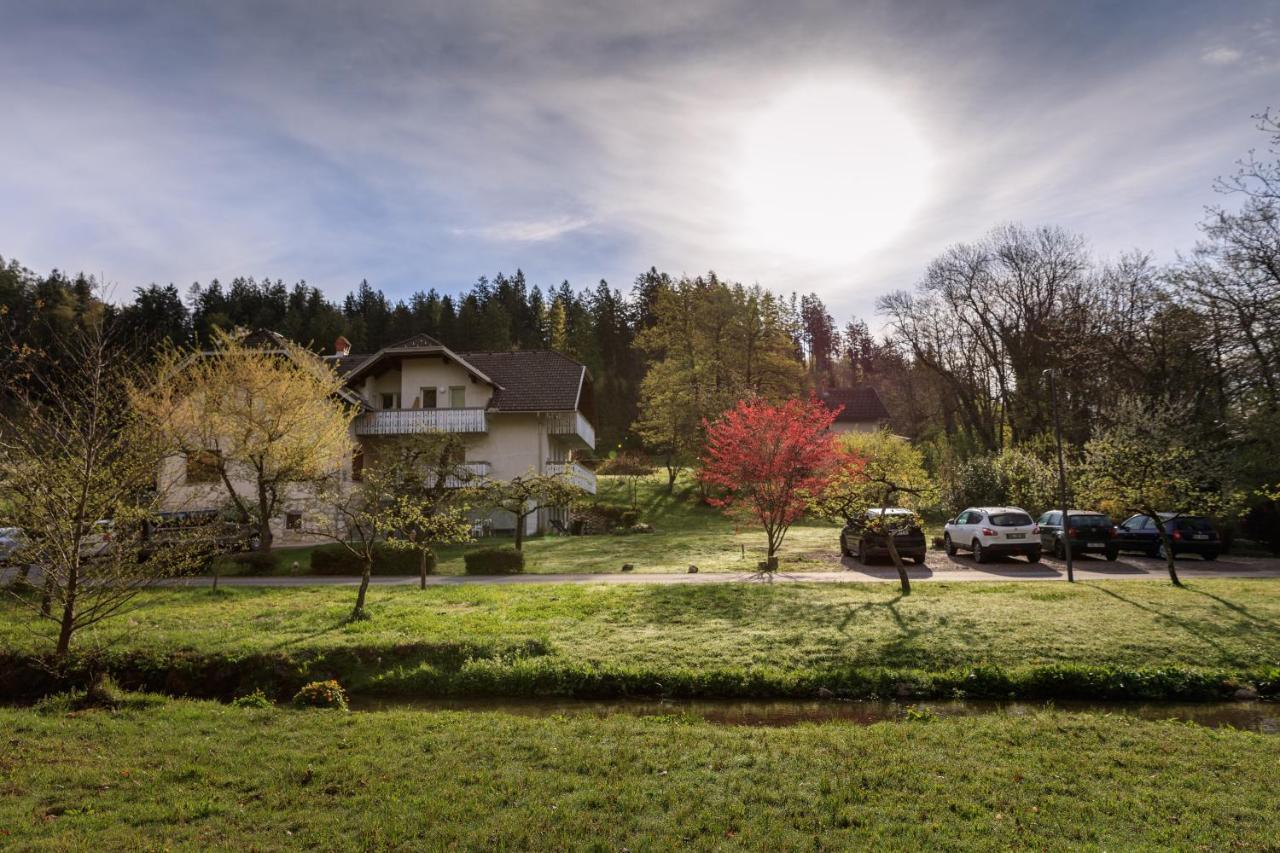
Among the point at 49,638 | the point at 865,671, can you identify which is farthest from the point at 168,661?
the point at 865,671

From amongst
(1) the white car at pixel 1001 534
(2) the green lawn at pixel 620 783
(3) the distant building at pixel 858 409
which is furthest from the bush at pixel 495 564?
(3) the distant building at pixel 858 409

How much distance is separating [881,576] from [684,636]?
8913 millimetres

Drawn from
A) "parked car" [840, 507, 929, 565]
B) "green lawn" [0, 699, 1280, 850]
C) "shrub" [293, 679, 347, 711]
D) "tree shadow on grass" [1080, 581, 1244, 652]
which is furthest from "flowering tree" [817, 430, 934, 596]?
"shrub" [293, 679, 347, 711]

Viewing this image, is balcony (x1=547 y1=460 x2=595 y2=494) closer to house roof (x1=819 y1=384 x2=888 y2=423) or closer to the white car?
the white car

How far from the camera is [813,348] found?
9456 cm

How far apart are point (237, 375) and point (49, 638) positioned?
14397 millimetres

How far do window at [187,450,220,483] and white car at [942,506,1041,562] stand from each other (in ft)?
80.4

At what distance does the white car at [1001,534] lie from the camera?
70.5 feet

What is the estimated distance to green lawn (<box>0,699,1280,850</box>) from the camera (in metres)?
5.47

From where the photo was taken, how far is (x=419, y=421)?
32.8 metres

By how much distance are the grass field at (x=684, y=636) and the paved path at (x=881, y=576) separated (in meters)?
2.19

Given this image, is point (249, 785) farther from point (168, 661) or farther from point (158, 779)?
point (168, 661)

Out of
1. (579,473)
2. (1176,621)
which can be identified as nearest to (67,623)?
(1176,621)

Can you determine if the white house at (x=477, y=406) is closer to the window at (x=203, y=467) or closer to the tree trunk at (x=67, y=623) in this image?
the window at (x=203, y=467)
